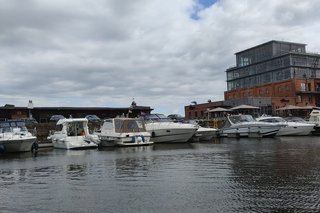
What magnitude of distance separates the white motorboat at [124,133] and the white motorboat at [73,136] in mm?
1076

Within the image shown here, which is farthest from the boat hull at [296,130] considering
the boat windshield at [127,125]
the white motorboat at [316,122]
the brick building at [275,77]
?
the brick building at [275,77]

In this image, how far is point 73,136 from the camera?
32.9 m

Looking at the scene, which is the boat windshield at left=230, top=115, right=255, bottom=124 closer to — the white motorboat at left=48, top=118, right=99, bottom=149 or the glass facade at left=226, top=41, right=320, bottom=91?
the white motorboat at left=48, top=118, right=99, bottom=149

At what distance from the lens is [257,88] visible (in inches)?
4188

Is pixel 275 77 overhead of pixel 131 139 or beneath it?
overhead

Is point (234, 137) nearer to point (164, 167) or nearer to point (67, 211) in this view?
point (164, 167)

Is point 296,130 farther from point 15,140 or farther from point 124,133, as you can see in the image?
point 15,140

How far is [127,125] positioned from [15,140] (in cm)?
920

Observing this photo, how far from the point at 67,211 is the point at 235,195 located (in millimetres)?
4315

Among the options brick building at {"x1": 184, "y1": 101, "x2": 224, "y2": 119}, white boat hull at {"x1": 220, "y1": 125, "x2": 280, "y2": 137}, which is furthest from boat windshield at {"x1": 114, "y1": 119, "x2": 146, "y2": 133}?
brick building at {"x1": 184, "y1": 101, "x2": 224, "y2": 119}

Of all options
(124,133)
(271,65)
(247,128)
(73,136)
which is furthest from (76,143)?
(271,65)

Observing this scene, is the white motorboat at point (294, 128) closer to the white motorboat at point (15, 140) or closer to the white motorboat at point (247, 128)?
the white motorboat at point (247, 128)

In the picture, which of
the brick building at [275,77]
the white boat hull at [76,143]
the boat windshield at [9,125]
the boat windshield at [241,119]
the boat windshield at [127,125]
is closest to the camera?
the boat windshield at [9,125]

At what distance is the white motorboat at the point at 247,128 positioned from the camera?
41281mm
